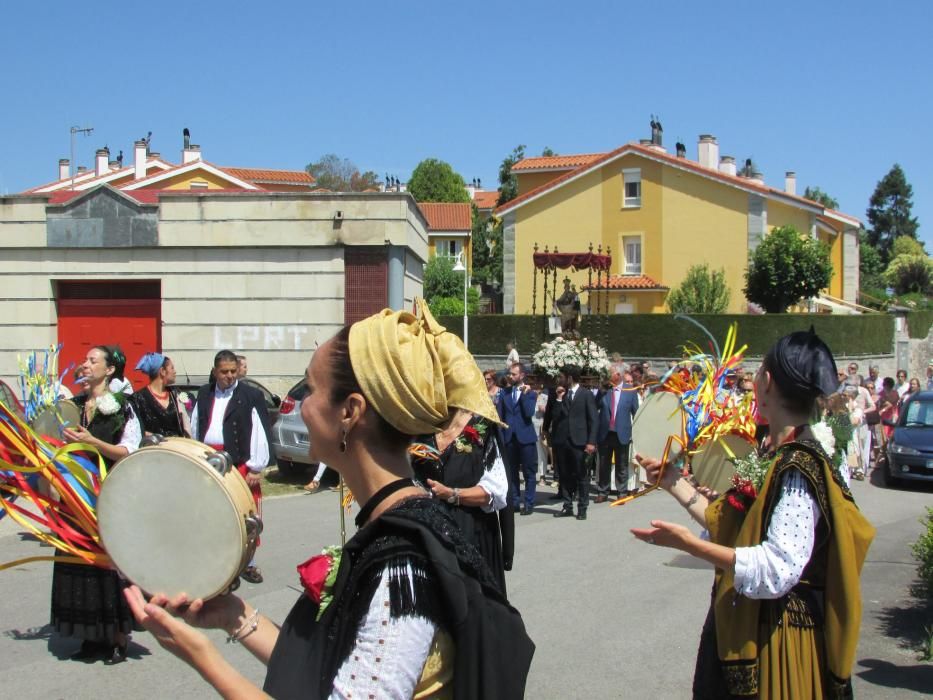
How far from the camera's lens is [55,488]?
2551mm

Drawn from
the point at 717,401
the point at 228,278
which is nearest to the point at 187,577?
the point at 717,401

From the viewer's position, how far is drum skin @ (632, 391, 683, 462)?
14.1ft

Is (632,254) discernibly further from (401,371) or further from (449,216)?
(401,371)

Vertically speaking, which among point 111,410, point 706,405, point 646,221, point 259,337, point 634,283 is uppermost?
point 646,221

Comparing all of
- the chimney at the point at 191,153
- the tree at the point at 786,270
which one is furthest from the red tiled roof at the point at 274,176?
the tree at the point at 786,270

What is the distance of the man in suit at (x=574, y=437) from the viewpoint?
39.8 ft

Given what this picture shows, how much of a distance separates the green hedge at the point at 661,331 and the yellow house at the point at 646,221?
27.6ft

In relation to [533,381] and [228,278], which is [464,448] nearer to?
[533,381]

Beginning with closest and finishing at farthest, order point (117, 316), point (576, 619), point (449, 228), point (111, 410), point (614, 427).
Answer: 1. point (111, 410)
2. point (576, 619)
3. point (614, 427)
4. point (117, 316)
5. point (449, 228)

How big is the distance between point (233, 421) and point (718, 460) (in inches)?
193

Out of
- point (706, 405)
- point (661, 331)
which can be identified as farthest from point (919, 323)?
point (706, 405)

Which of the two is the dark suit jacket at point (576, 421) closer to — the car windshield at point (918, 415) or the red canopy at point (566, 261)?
the car windshield at point (918, 415)

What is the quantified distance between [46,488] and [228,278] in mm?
15261

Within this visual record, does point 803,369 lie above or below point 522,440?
above
